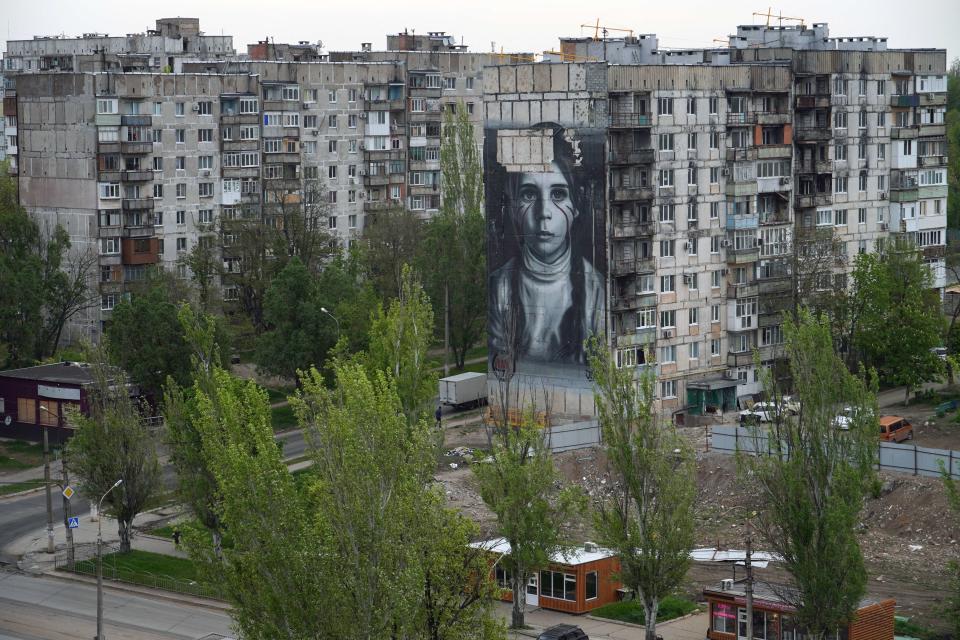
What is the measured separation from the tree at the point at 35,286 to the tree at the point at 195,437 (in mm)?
26893

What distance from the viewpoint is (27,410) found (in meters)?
75.1

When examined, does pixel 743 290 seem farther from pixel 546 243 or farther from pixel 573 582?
pixel 573 582

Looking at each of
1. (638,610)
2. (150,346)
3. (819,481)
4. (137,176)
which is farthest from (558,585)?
(137,176)

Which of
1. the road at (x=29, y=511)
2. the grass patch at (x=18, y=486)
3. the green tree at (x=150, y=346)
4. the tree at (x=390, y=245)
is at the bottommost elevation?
the road at (x=29, y=511)

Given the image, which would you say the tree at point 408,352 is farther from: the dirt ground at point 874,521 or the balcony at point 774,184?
the balcony at point 774,184

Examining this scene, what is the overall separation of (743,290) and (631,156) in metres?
9.65

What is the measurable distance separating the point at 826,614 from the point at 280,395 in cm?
4666

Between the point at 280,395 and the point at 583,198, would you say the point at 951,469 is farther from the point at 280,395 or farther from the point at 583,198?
the point at 280,395

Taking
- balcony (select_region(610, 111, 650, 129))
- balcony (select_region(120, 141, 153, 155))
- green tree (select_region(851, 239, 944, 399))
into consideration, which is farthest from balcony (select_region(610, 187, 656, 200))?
balcony (select_region(120, 141, 153, 155))

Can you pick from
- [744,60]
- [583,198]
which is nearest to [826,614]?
[583,198]

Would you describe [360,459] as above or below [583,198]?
below

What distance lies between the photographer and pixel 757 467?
44031mm

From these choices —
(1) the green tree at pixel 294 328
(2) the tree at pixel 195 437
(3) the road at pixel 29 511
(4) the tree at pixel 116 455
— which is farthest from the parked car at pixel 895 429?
(4) the tree at pixel 116 455

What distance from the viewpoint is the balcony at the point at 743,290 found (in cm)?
7600
